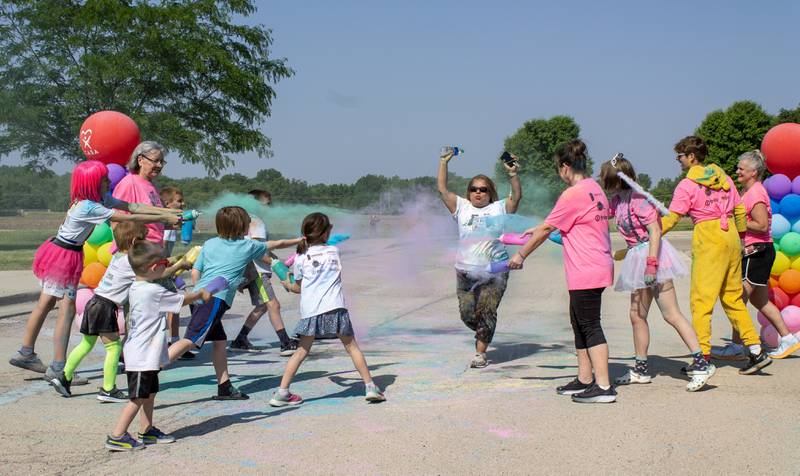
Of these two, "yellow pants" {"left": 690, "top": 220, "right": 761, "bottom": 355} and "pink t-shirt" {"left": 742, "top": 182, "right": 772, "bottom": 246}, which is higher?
"pink t-shirt" {"left": 742, "top": 182, "right": 772, "bottom": 246}

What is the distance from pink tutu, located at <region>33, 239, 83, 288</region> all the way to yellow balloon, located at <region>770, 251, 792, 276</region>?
6378mm

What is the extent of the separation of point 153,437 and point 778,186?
6199mm

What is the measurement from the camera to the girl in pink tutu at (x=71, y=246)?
20.0 feet

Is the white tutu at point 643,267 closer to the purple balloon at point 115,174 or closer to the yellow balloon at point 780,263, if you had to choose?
the yellow balloon at point 780,263

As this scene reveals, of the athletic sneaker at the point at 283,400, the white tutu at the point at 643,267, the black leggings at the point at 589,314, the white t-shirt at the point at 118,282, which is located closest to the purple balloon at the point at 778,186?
the white tutu at the point at 643,267

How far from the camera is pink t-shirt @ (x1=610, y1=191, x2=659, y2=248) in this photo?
621cm

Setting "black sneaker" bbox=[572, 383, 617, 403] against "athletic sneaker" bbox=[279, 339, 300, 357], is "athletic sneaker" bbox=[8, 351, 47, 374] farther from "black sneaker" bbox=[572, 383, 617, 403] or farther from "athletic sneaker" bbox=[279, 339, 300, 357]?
"black sneaker" bbox=[572, 383, 617, 403]

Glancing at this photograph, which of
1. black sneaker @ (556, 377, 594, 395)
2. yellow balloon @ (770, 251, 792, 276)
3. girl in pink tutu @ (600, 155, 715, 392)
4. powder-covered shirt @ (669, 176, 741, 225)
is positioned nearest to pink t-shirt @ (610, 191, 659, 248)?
Result: girl in pink tutu @ (600, 155, 715, 392)

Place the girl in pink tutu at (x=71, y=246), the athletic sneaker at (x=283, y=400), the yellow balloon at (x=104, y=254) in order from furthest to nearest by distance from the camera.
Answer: the yellow balloon at (x=104, y=254), the girl in pink tutu at (x=71, y=246), the athletic sneaker at (x=283, y=400)

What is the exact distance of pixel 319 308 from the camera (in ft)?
18.7

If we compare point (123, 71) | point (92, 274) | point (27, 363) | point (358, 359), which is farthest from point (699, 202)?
point (123, 71)

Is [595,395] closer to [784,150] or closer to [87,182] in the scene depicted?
[784,150]

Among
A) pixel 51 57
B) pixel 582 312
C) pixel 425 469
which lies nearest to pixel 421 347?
pixel 582 312

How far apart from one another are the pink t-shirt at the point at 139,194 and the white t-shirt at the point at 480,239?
2.60m
